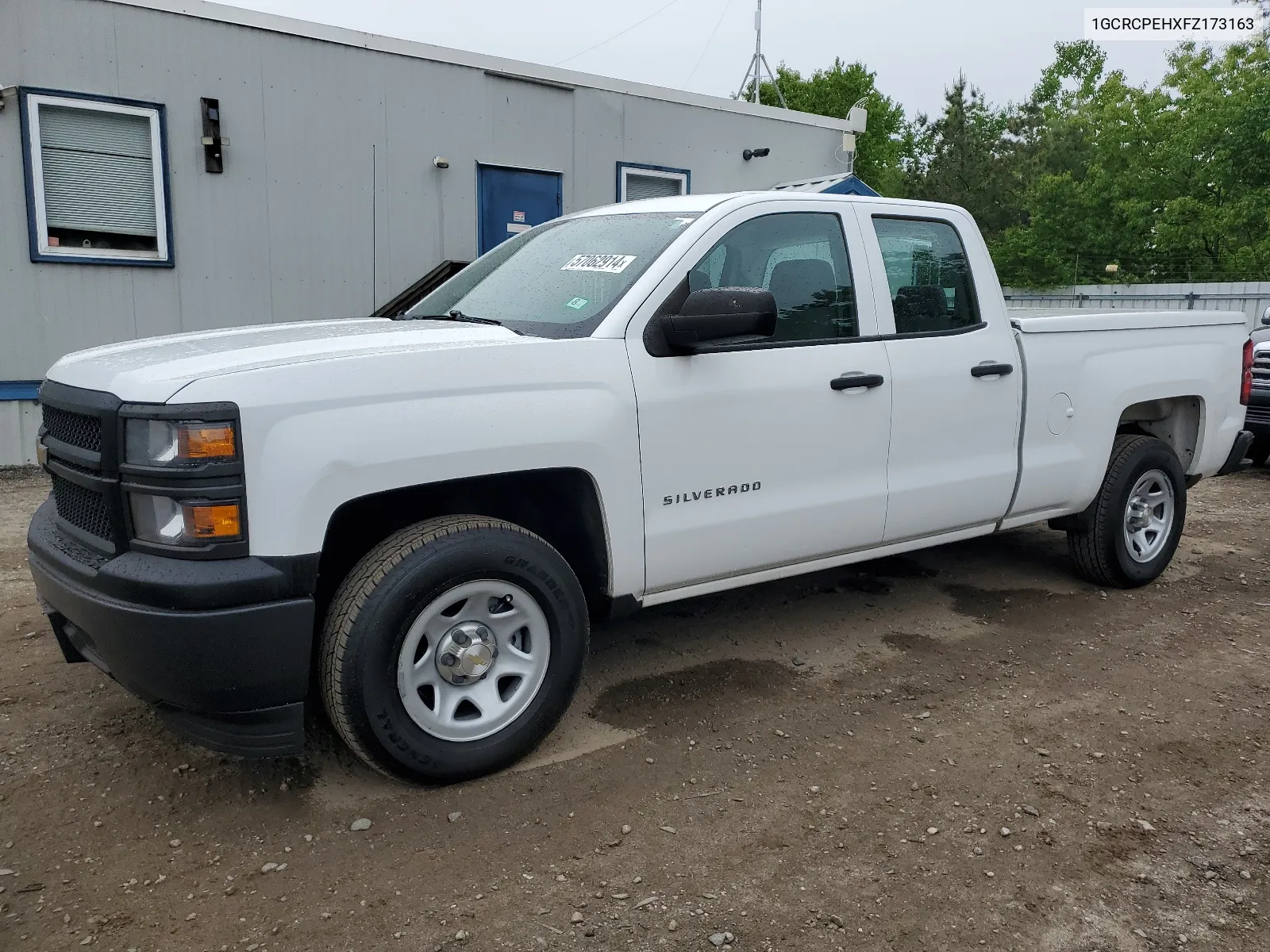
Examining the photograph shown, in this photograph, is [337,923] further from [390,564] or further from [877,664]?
[877,664]

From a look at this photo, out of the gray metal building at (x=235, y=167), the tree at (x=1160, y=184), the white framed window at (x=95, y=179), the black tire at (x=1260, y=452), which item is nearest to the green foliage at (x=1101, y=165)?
the tree at (x=1160, y=184)

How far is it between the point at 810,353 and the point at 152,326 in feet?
22.6

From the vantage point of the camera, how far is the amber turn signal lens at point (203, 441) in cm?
259

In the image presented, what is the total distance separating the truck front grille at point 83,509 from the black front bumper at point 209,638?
0.31ft

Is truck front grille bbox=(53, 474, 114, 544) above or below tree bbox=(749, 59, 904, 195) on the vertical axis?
below

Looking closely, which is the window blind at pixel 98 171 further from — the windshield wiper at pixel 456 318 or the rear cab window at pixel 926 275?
the rear cab window at pixel 926 275

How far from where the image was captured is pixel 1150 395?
511 cm

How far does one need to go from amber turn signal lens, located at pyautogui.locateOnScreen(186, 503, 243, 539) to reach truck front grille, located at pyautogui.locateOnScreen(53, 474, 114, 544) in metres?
0.33

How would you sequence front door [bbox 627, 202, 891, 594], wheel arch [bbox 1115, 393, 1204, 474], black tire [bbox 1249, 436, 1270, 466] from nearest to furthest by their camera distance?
front door [bbox 627, 202, 891, 594] < wheel arch [bbox 1115, 393, 1204, 474] < black tire [bbox 1249, 436, 1270, 466]

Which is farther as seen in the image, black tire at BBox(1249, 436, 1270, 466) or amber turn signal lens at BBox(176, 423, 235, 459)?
black tire at BBox(1249, 436, 1270, 466)

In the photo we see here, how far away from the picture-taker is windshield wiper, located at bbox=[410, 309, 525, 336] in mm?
3676

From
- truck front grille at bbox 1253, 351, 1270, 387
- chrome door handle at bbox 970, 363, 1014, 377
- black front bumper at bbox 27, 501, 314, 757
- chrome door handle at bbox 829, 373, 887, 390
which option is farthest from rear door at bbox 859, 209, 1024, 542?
truck front grille at bbox 1253, 351, 1270, 387

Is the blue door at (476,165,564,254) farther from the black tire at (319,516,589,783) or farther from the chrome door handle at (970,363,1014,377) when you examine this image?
the black tire at (319,516,589,783)

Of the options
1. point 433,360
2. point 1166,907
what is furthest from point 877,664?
point 433,360
